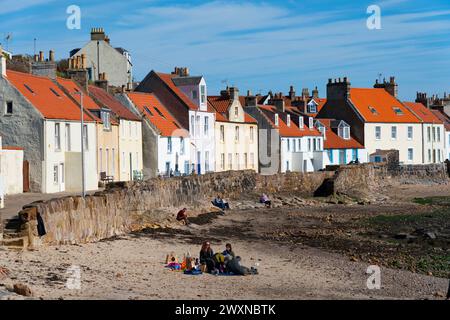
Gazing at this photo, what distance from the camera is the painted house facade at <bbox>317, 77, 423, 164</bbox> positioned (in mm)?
82188

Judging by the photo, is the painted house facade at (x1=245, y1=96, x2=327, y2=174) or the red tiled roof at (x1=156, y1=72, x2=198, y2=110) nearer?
the red tiled roof at (x1=156, y1=72, x2=198, y2=110)

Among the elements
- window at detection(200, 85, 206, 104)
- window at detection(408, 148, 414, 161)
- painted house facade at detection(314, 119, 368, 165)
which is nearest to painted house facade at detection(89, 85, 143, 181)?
window at detection(200, 85, 206, 104)

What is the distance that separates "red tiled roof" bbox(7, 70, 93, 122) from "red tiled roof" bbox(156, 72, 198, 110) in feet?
47.0

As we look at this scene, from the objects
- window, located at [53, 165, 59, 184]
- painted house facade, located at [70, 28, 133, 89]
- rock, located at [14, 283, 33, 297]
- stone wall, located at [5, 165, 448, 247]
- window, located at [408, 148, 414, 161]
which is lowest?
rock, located at [14, 283, 33, 297]

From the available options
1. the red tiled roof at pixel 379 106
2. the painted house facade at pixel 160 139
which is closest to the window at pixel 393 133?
the red tiled roof at pixel 379 106

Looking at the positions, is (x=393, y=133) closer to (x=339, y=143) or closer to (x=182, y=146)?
(x=339, y=143)

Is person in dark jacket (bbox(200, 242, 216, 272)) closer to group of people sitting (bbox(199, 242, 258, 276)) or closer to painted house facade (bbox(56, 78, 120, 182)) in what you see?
group of people sitting (bbox(199, 242, 258, 276))

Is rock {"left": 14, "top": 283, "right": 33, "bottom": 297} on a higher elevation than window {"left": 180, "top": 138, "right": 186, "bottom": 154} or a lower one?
lower

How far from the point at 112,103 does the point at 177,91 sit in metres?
9.35

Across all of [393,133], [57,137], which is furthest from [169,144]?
[393,133]

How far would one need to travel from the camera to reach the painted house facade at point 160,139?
55.8 meters

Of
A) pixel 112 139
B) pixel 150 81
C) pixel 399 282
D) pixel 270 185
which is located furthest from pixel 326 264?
pixel 150 81

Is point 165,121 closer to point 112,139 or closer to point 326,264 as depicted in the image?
point 112,139

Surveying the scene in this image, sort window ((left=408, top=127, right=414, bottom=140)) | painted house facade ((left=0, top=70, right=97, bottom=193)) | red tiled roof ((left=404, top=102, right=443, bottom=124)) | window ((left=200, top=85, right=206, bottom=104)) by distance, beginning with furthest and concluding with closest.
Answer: red tiled roof ((left=404, top=102, right=443, bottom=124))
window ((left=408, top=127, right=414, bottom=140))
window ((left=200, top=85, right=206, bottom=104))
painted house facade ((left=0, top=70, right=97, bottom=193))
